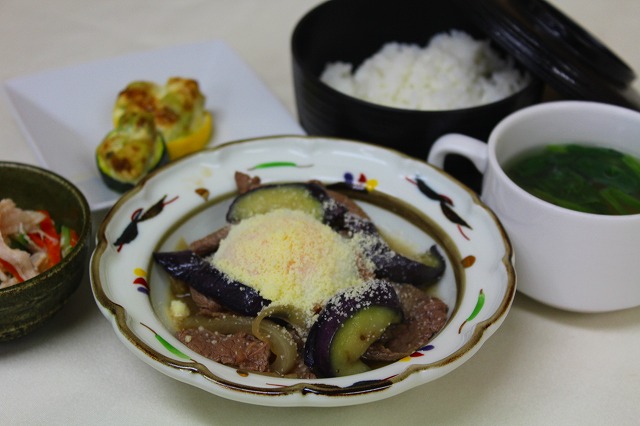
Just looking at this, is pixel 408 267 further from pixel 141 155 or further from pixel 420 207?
pixel 141 155

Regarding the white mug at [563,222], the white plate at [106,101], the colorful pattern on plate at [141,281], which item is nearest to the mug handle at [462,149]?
the white mug at [563,222]

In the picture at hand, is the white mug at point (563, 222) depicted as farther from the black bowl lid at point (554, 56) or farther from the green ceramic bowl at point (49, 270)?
the green ceramic bowl at point (49, 270)

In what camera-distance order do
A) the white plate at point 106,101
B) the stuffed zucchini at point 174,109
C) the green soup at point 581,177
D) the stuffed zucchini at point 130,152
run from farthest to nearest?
the stuffed zucchini at point 174,109 → the white plate at point 106,101 → the stuffed zucchini at point 130,152 → the green soup at point 581,177

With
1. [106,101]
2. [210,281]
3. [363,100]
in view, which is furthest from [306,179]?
[106,101]

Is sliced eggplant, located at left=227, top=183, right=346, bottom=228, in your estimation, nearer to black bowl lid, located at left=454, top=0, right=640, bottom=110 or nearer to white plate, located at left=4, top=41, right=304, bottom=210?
white plate, located at left=4, top=41, right=304, bottom=210

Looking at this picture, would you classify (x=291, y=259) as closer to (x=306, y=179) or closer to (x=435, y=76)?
(x=306, y=179)

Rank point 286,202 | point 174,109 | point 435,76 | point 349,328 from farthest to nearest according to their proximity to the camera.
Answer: point 435,76
point 174,109
point 286,202
point 349,328
